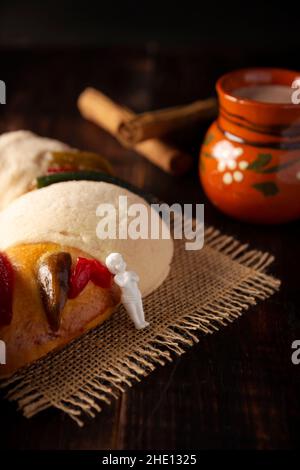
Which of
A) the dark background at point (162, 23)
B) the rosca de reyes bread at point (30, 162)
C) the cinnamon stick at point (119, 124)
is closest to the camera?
the rosca de reyes bread at point (30, 162)

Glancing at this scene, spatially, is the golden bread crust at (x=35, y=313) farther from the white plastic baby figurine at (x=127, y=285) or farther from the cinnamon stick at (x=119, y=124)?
the cinnamon stick at (x=119, y=124)

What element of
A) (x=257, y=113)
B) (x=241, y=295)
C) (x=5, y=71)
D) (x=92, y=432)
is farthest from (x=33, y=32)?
(x=92, y=432)

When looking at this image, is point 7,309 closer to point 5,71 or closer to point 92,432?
point 92,432

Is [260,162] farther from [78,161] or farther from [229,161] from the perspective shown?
[78,161]

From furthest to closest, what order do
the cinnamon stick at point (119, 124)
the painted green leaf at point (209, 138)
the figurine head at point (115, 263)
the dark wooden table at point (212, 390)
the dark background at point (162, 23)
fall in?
the dark background at point (162, 23), the cinnamon stick at point (119, 124), the painted green leaf at point (209, 138), the figurine head at point (115, 263), the dark wooden table at point (212, 390)

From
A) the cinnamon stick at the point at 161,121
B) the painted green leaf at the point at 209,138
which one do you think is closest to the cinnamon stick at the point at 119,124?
the cinnamon stick at the point at 161,121
